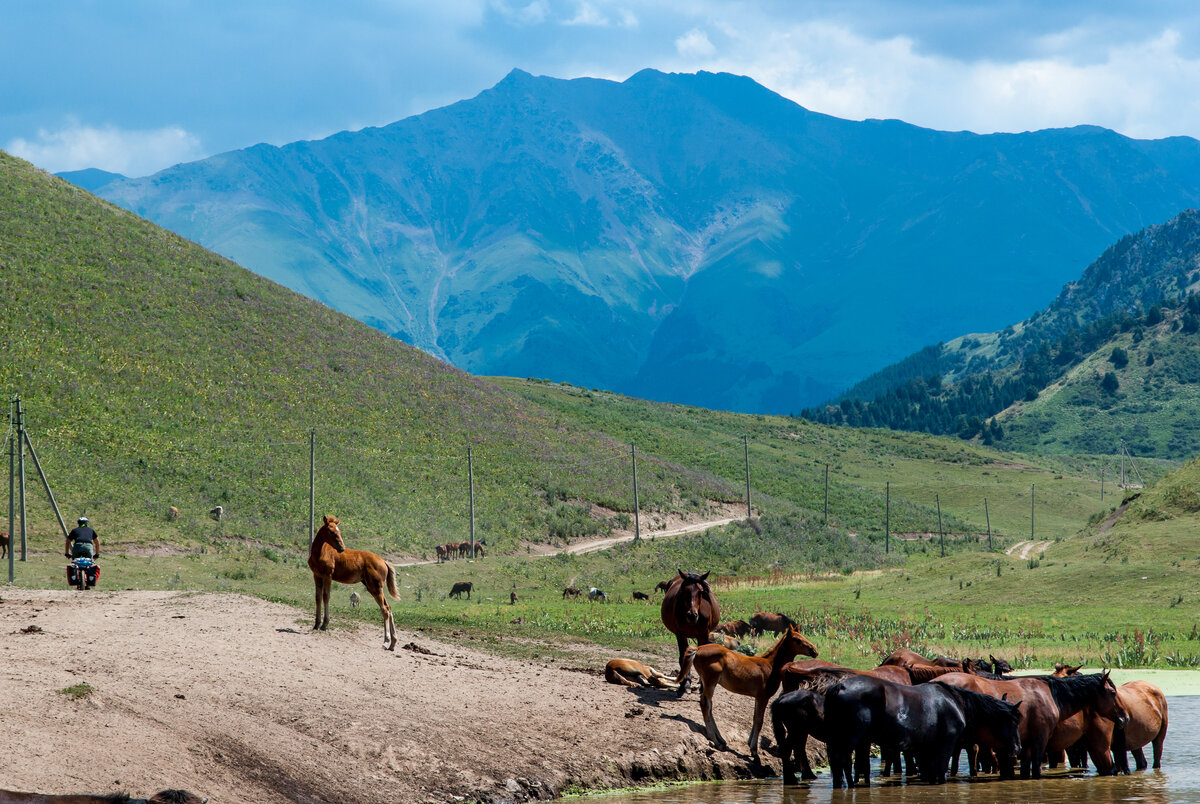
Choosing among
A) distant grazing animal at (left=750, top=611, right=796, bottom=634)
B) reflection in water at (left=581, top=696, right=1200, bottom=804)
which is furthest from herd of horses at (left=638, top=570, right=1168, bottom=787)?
distant grazing animal at (left=750, top=611, right=796, bottom=634)

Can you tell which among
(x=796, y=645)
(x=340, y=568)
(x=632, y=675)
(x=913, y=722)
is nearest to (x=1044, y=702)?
(x=913, y=722)

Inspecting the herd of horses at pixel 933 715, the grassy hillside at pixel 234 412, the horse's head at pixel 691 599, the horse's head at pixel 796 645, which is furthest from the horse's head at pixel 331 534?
the grassy hillside at pixel 234 412

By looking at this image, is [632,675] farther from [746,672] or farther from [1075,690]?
[1075,690]

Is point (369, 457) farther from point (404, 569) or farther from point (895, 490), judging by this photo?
point (895, 490)

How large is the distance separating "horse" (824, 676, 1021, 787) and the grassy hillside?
3984 cm

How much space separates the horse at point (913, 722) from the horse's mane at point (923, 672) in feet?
6.73

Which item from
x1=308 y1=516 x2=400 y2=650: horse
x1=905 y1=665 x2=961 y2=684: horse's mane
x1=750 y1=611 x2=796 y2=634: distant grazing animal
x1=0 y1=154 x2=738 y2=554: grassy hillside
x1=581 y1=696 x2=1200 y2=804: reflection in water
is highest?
x1=0 y1=154 x2=738 y2=554: grassy hillside

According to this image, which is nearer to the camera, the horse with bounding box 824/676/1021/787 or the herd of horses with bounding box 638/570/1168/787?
the horse with bounding box 824/676/1021/787

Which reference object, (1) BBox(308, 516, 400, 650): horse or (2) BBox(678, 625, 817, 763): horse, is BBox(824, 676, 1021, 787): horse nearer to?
(2) BBox(678, 625, 817, 763): horse

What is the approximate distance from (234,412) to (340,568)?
2029 inches

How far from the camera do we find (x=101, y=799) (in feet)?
38.7

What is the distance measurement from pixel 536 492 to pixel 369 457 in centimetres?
1241

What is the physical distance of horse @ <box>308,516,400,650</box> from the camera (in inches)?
939

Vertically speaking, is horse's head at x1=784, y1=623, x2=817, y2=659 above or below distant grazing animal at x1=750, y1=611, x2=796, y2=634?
above
